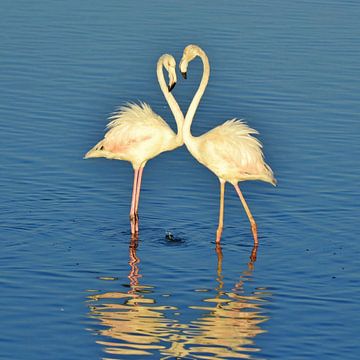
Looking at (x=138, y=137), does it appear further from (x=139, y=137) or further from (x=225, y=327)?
(x=225, y=327)

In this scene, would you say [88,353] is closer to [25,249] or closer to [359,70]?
[25,249]

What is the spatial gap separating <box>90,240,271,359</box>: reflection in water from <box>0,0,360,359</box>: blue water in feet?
0.08

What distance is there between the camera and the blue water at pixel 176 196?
11125mm

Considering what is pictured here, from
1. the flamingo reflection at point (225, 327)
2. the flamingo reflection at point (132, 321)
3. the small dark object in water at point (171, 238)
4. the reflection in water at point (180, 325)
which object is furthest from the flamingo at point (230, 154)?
the flamingo reflection at point (132, 321)

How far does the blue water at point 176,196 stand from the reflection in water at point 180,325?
0.08 feet

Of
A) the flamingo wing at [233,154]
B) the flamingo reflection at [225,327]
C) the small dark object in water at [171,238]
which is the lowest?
the flamingo reflection at [225,327]

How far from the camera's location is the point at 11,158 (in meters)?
16.1

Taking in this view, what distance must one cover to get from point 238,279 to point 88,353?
271 cm

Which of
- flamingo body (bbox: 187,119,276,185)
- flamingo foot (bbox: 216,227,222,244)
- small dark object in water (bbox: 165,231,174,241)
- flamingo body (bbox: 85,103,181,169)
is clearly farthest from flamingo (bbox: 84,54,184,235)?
flamingo foot (bbox: 216,227,222,244)

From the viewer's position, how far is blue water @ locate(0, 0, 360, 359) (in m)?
11.1

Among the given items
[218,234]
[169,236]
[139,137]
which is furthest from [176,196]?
[218,234]

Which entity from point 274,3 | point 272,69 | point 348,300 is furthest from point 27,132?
point 274,3

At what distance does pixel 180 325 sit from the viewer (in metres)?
11.2

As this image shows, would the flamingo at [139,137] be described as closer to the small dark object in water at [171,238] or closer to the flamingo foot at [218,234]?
the small dark object in water at [171,238]
